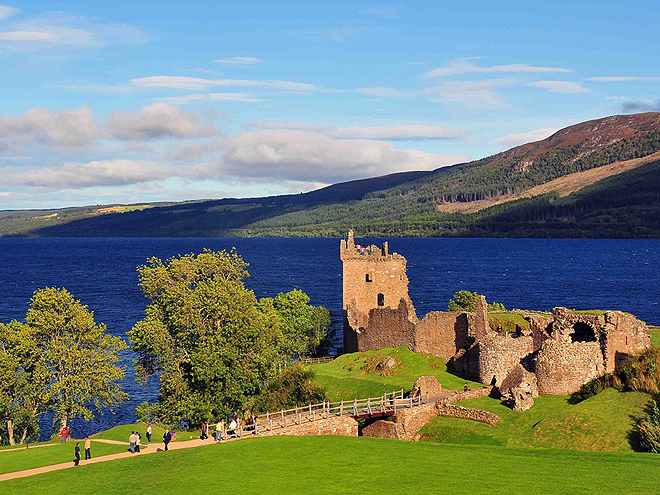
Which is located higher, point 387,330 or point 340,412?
point 387,330

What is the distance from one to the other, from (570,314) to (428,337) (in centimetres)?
1413

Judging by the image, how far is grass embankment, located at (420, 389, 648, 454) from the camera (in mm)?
40688

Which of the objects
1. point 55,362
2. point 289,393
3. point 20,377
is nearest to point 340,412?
point 289,393

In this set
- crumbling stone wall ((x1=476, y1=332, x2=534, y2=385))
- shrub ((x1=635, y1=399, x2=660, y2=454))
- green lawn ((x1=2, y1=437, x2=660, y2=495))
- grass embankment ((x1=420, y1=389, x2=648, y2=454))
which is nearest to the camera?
green lawn ((x1=2, y1=437, x2=660, y2=495))

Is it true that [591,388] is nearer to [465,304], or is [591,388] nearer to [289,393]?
[289,393]

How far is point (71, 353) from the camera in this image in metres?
48.4

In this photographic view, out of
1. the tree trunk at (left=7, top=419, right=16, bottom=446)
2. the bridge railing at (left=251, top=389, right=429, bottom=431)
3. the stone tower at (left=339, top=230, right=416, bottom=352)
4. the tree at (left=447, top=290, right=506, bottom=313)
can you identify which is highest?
the stone tower at (left=339, top=230, right=416, bottom=352)

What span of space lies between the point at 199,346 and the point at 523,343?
78.2 ft

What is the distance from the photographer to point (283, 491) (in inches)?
1137

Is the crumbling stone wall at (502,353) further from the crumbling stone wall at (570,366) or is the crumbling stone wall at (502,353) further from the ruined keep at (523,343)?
the crumbling stone wall at (570,366)

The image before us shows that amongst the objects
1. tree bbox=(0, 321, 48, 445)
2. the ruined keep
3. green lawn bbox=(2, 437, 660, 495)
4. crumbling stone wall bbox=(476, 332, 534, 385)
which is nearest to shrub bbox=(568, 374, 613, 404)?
the ruined keep

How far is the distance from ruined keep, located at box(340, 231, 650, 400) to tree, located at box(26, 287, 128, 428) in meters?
25.2

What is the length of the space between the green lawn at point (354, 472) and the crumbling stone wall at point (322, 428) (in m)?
4.40

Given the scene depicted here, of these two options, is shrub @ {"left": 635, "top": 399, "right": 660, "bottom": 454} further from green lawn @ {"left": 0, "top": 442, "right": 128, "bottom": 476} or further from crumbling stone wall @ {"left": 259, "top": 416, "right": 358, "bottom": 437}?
green lawn @ {"left": 0, "top": 442, "right": 128, "bottom": 476}
